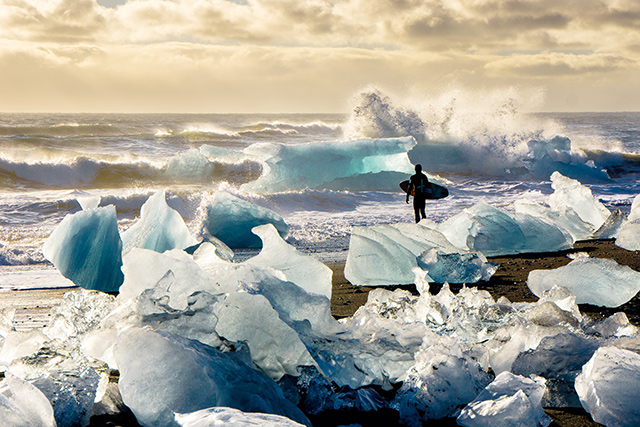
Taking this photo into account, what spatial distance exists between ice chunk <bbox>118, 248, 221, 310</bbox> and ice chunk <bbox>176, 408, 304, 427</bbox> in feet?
2.17

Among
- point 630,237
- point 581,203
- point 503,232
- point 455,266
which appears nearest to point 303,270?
point 455,266

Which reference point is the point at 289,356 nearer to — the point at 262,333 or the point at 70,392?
the point at 262,333

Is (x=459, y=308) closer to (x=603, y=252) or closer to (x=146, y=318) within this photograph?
(x=146, y=318)

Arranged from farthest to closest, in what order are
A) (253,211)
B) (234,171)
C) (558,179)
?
(234,171) → (558,179) → (253,211)

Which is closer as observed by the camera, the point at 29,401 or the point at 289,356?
the point at 29,401

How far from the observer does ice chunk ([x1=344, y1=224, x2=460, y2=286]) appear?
15.8 ft

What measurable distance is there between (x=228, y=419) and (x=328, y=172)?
13.4 metres

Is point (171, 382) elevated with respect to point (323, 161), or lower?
elevated

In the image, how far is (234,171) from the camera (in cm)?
1814

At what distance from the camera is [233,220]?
7.36m

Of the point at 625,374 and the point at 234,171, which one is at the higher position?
the point at 625,374

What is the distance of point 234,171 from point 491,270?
45.6 ft

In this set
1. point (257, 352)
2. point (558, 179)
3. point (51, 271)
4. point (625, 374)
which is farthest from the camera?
point (558, 179)

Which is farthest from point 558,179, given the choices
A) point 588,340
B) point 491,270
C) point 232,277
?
point 232,277
